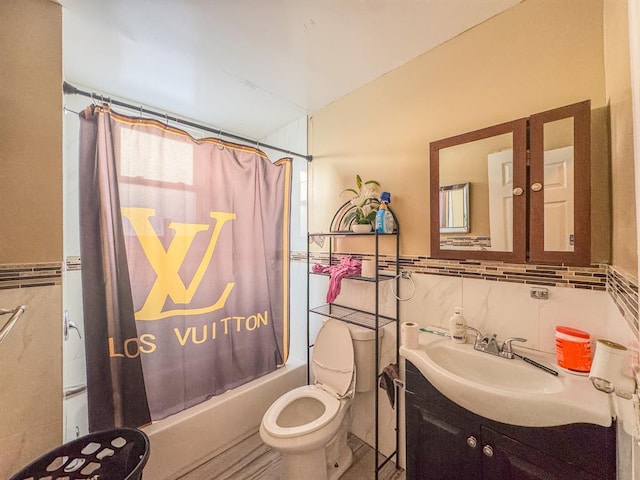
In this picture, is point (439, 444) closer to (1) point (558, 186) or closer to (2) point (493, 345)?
(2) point (493, 345)

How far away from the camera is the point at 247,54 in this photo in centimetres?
141

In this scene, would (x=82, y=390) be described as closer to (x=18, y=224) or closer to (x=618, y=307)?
(x=18, y=224)

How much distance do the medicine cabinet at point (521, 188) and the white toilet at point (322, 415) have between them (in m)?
0.81

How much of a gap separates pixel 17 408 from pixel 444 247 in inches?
76.0

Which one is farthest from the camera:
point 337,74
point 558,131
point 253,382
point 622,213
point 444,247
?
point 253,382

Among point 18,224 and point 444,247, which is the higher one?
point 18,224

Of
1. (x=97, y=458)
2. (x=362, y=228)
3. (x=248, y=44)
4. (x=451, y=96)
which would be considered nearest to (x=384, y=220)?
(x=362, y=228)

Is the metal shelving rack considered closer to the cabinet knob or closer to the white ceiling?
the cabinet knob

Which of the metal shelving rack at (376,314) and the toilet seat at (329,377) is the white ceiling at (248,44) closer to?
the metal shelving rack at (376,314)

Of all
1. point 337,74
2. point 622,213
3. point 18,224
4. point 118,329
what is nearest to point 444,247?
point 622,213

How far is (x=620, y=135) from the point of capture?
2.45ft

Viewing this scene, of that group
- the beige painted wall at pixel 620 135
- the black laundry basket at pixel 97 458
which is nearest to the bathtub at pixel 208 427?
the black laundry basket at pixel 97 458

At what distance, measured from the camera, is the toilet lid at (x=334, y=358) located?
1.52 metres

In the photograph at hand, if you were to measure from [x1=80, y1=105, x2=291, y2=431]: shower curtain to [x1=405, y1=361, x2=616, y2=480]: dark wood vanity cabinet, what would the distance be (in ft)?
3.66
